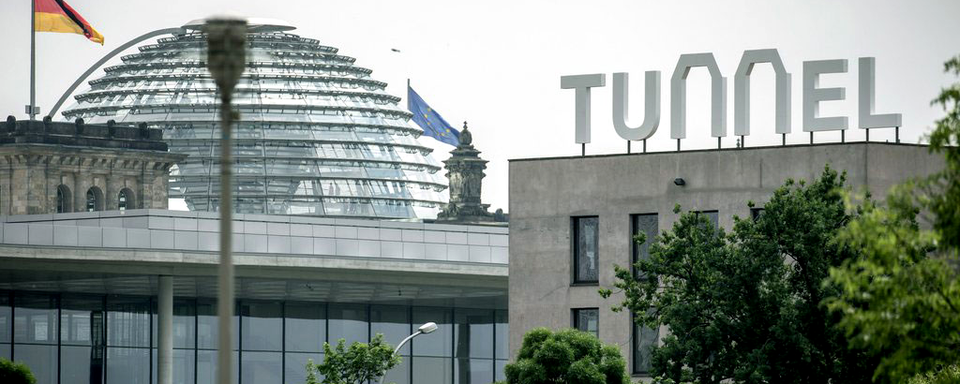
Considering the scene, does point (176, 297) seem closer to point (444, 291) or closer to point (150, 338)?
point (150, 338)

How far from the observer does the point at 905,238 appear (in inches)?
958

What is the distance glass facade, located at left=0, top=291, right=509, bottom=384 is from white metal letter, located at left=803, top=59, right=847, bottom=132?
92.1 feet

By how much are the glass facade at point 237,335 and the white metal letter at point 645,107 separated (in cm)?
2285

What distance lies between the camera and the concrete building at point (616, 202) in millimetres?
53656

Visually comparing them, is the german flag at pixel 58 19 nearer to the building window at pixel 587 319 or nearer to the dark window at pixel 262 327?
the dark window at pixel 262 327

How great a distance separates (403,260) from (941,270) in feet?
150

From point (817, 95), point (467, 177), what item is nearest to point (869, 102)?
point (817, 95)

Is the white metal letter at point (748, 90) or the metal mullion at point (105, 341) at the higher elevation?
the white metal letter at point (748, 90)

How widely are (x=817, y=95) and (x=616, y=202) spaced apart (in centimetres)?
630

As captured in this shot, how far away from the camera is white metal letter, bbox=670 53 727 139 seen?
56219 millimetres

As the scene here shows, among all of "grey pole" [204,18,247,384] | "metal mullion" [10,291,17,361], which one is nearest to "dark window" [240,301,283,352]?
"metal mullion" [10,291,17,361]

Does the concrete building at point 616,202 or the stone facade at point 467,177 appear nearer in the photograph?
the concrete building at point 616,202

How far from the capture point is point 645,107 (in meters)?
57.6

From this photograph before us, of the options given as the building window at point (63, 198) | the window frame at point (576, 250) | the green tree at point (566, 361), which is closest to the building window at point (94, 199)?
the building window at point (63, 198)
